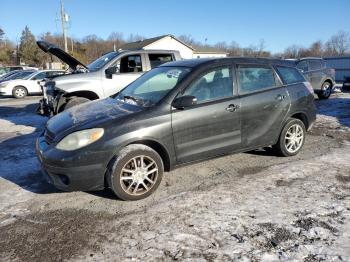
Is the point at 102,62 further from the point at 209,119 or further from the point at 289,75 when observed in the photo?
the point at 209,119

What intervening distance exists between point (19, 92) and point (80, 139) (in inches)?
662

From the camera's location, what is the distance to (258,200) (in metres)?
4.22

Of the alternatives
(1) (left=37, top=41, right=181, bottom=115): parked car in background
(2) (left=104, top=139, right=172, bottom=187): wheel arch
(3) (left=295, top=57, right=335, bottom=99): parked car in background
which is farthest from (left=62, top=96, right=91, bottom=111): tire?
(3) (left=295, top=57, right=335, bottom=99): parked car in background

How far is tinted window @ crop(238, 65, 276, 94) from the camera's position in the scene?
5184 mm

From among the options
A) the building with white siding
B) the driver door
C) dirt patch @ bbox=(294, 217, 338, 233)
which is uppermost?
the building with white siding

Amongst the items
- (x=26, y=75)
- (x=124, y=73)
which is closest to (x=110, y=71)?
(x=124, y=73)

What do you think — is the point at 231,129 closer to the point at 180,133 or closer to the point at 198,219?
the point at 180,133

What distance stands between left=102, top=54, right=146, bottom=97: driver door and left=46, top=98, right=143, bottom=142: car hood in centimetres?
367

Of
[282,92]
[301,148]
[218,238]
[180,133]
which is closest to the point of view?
[218,238]

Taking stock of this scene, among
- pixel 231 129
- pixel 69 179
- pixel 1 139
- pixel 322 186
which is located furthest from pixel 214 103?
pixel 1 139

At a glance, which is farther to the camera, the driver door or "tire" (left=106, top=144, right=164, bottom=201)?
the driver door

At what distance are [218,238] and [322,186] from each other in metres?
2.02

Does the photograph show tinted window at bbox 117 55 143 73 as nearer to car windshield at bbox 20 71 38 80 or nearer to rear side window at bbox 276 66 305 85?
rear side window at bbox 276 66 305 85

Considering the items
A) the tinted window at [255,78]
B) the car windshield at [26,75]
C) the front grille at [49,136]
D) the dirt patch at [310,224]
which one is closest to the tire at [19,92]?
the car windshield at [26,75]
